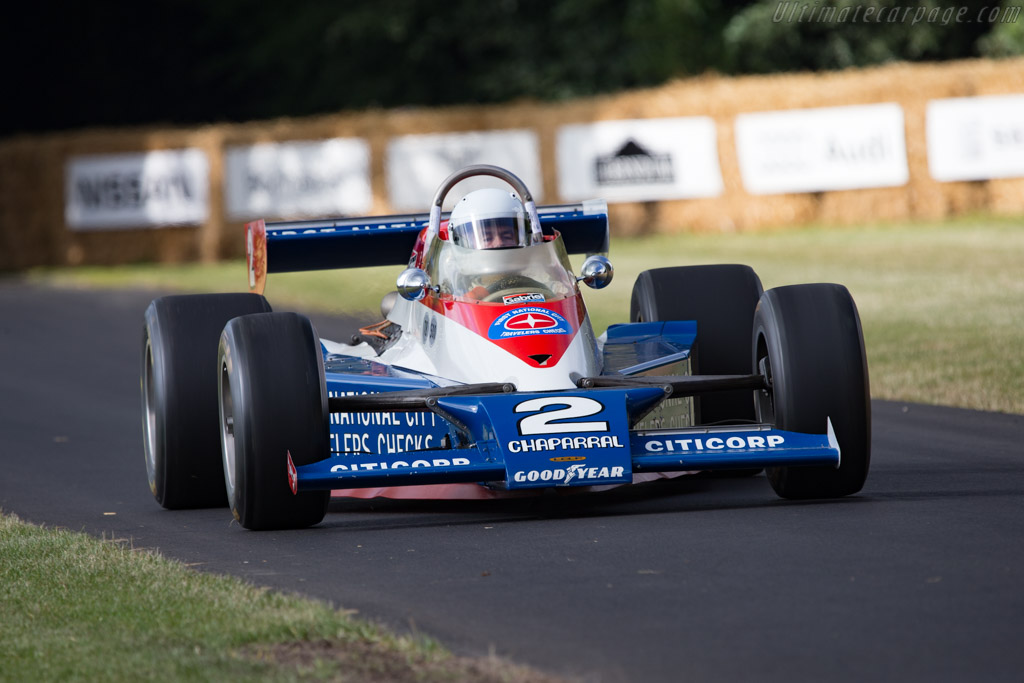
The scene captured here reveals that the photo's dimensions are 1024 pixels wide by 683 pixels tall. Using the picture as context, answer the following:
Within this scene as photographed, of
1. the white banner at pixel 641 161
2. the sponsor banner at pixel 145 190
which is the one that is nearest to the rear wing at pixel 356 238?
the white banner at pixel 641 161

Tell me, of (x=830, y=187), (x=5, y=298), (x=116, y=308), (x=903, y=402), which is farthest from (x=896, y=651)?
(x=830, y=187)

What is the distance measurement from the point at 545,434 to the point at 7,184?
79.7 ft

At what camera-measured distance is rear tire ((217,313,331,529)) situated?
696cm

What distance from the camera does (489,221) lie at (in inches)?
324

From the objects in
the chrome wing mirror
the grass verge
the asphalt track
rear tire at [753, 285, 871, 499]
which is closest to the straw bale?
the asphalt track

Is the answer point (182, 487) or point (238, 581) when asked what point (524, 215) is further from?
point (238, 581)

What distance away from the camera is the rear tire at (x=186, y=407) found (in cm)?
795

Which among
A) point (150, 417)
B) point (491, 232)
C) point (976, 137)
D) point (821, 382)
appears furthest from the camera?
point (976, 137)

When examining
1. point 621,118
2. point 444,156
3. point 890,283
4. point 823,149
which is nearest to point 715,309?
point 890,283

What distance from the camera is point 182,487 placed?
26.2 feet

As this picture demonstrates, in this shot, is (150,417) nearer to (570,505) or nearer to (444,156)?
(570,505)

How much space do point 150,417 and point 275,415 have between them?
6.25 ft

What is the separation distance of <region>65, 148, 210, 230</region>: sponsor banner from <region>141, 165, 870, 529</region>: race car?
63.3 feet

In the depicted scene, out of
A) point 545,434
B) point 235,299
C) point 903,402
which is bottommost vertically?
point 903,402
